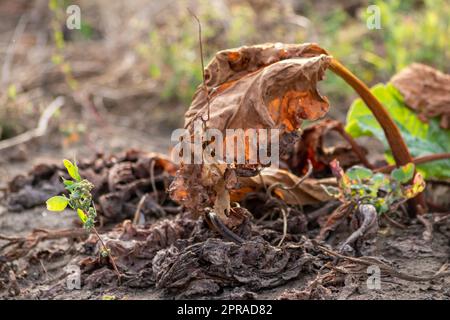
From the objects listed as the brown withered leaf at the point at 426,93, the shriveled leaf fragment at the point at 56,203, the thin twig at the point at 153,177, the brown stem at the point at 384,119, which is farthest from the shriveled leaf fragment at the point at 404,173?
the shriveled leaf fragment at the point at 56,203

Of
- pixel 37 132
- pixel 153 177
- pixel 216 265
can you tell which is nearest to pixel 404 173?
pixel 216 265

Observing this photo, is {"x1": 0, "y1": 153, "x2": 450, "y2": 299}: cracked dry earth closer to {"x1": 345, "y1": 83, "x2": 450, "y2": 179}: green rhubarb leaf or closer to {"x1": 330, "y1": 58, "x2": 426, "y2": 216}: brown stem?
{"x1": 330, "y1": 58, "x2": 426, "y2": 216}: brown stem

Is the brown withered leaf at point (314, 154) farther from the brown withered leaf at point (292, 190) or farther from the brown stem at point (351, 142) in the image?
the brown withered leaf at point (292, 190)

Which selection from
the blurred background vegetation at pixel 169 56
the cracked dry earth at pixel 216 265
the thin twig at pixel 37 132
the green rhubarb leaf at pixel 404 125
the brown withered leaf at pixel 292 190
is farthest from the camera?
the blurred background vegetation at pixel 169 56

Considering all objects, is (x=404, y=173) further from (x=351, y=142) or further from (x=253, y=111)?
(x=253, y=111)

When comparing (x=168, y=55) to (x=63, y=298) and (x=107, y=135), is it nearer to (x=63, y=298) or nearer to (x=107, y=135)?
(x=107, y=135)
